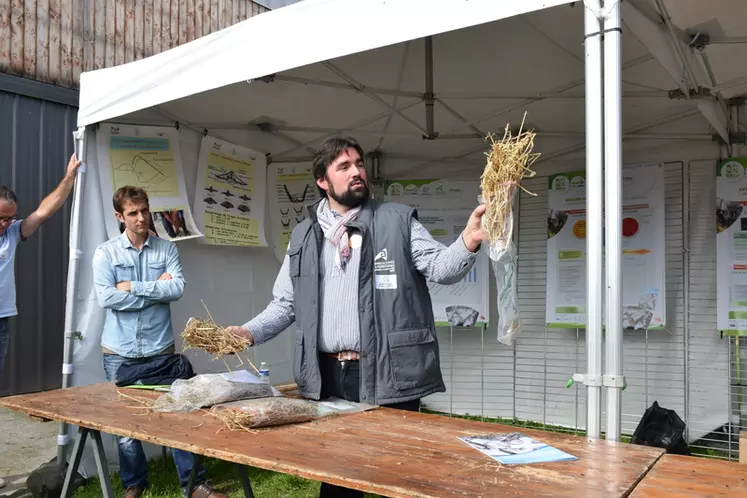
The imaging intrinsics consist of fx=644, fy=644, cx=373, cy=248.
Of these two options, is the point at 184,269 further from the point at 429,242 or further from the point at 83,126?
the point at 429,242

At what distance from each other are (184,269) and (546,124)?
2701mm

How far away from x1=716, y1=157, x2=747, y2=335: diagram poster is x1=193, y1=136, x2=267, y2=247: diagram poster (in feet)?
10.5

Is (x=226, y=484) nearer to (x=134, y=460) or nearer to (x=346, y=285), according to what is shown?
(x=134, y=460)

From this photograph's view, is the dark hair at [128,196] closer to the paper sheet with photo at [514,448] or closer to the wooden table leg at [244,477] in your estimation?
the wooden table leg at [244,477]

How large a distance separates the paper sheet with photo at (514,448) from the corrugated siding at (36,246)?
16.4 feet

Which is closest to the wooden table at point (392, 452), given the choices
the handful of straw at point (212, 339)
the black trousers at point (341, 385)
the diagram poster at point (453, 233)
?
the black trousers at point (341, 385)

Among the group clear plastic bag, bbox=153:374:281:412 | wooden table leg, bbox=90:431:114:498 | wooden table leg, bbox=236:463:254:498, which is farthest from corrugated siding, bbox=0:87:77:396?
clear plastic bag, bbox=153:374:281:412

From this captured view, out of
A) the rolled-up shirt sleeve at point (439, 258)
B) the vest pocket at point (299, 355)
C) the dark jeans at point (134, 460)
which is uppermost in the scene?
the rolled-up shirt sleeve at point (439, 258)

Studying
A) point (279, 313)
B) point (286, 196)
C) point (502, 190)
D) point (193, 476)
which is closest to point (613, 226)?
point (502, 190)

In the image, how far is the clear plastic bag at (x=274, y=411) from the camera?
2.10 m

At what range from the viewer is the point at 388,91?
163 inches

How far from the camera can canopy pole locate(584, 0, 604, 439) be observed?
195 centimetres

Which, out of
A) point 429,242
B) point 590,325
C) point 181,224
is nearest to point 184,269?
point 181,224

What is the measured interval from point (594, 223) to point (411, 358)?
0.79m
